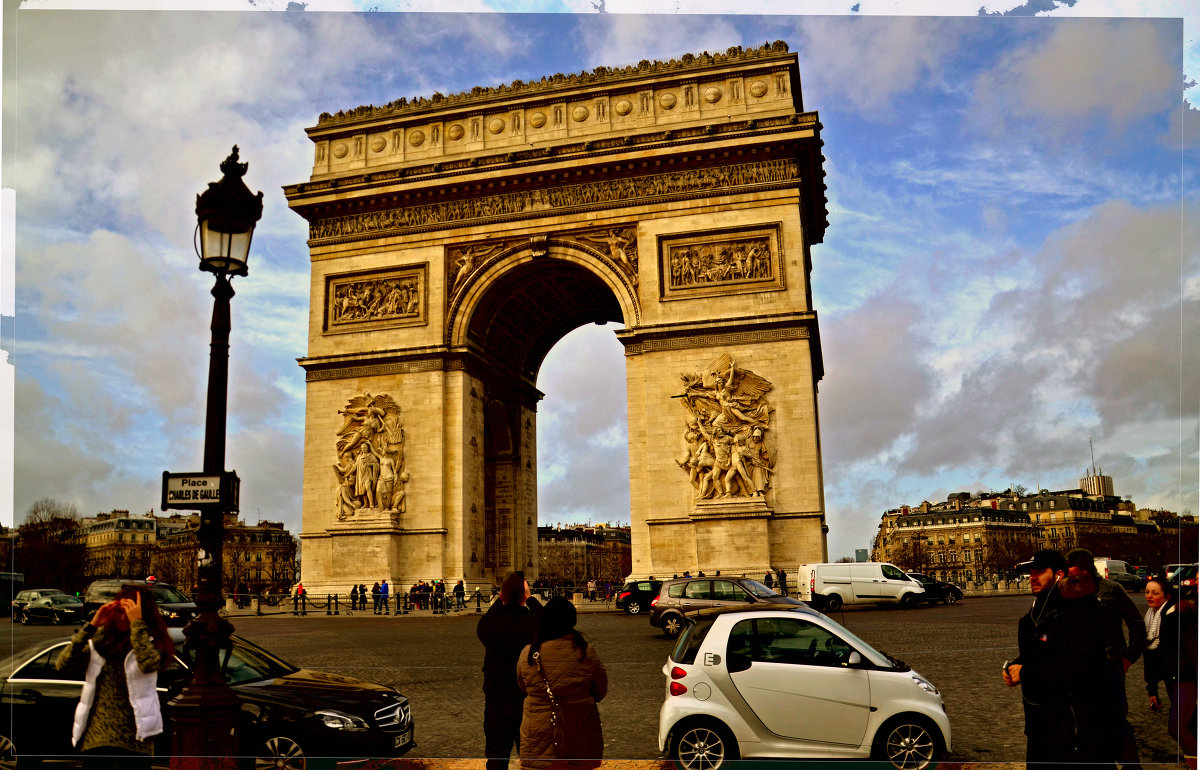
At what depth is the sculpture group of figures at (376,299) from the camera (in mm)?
29312

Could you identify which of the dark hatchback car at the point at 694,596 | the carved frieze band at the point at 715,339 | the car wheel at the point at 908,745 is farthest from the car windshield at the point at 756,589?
the car wheel at the point at 908,745

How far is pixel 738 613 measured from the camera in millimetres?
7281

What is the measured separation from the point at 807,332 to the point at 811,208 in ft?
18.8

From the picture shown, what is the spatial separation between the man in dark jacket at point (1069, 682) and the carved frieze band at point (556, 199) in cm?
2234

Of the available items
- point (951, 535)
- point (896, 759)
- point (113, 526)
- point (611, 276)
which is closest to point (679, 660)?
point (896, 759)

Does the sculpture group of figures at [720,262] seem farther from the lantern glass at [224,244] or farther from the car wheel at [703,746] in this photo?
the lantern glass at [224,244]

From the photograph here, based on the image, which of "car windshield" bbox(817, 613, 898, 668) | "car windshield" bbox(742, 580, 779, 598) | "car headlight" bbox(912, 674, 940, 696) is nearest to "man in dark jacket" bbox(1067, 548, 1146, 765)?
"car headlight" bbox(912, 674, 940, 696)

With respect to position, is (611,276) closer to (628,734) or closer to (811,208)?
(811,208)

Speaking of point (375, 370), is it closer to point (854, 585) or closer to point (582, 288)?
point (582, 288)

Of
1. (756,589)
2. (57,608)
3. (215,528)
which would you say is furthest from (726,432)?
(215,528)

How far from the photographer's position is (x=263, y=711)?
6.79 meters

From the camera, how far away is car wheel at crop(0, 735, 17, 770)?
6301mm

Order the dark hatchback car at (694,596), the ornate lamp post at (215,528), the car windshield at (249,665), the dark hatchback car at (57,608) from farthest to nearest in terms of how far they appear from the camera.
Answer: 1. the dark hatchback car at (57,608)
2. the dark hatchback car at (694,596)
3. the car windshield at (249,665)
4. the ornate lamp post at (215,528)

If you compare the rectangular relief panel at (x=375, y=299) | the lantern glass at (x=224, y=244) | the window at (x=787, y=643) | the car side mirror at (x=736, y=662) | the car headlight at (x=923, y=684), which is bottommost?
the car headlight at (x=923, y=684)
